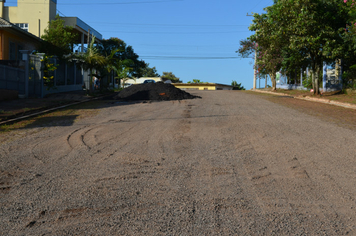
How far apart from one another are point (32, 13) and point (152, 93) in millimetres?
18366

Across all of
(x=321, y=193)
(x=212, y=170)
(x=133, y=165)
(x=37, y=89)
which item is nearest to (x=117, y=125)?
(x=133, y=165)

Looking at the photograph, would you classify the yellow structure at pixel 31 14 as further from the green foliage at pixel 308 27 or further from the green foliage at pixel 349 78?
the green foliage at pixel 349 78

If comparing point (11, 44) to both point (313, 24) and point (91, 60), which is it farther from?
point (313, 24)

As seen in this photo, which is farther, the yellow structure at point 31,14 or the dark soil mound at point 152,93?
the yellow structure at point 31,14

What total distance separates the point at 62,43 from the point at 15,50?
6.47 metres

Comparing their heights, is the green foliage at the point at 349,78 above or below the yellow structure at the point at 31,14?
below

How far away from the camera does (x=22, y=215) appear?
3.73m

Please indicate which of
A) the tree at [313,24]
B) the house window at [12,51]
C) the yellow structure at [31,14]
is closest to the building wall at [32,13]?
the yellow structure at [31,14]

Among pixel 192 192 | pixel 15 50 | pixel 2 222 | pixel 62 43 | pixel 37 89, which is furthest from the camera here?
pixel 62 43

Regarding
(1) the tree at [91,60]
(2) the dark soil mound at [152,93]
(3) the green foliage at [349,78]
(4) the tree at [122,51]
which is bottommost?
(2) the dark soil mound at [152,93]

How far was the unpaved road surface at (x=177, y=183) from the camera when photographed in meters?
3.54

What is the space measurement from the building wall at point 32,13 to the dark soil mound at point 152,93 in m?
14.9

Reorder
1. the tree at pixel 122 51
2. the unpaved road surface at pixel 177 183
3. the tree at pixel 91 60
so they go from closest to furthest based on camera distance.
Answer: the unpaved road surface at pixel 177 183 < the tree at pixel 91 60 < the tree at pixel 122 51

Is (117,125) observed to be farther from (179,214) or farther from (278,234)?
(278,234)
